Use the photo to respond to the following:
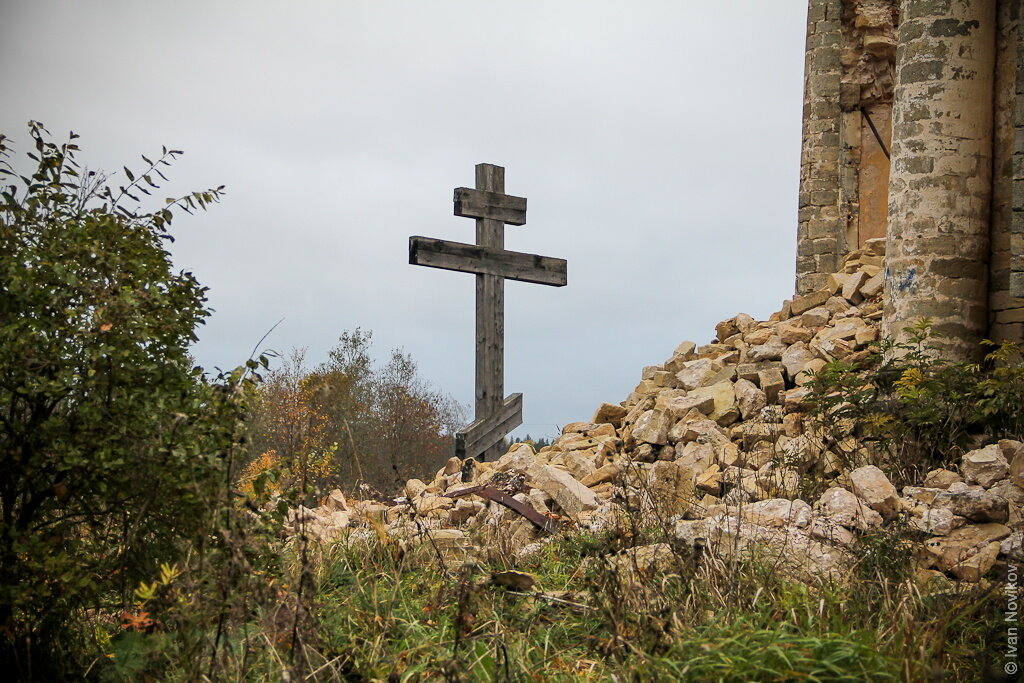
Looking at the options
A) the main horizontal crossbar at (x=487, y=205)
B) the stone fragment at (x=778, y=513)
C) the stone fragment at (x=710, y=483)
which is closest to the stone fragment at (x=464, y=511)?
the stone fragment at (x=710, y=483)

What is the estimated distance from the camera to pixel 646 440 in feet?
30.9

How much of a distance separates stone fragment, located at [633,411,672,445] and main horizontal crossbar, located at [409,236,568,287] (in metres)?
2.51

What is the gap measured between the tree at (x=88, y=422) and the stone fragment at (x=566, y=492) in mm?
2928

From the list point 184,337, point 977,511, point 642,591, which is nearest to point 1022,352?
point 977,511

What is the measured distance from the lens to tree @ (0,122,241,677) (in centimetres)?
450

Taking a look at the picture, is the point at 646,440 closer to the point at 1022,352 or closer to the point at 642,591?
the point at 1022,352

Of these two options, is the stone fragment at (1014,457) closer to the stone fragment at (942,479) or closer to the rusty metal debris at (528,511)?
the stone fragment at (942,479)

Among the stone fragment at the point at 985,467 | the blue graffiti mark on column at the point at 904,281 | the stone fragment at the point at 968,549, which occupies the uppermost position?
the blue graffiti mark on column at the point at 904,281

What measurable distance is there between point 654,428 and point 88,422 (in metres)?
5.89

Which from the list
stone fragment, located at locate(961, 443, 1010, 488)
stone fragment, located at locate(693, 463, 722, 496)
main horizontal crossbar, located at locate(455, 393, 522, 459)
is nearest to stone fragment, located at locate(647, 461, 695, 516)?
stone fragment, located at locate(693, 463, 722, 496)

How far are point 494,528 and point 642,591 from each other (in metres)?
2.28

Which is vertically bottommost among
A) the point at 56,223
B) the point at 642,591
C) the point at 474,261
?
the point at 642,591

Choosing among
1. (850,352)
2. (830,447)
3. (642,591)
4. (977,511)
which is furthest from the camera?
(850,352)

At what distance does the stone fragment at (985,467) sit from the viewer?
22.8 ft
